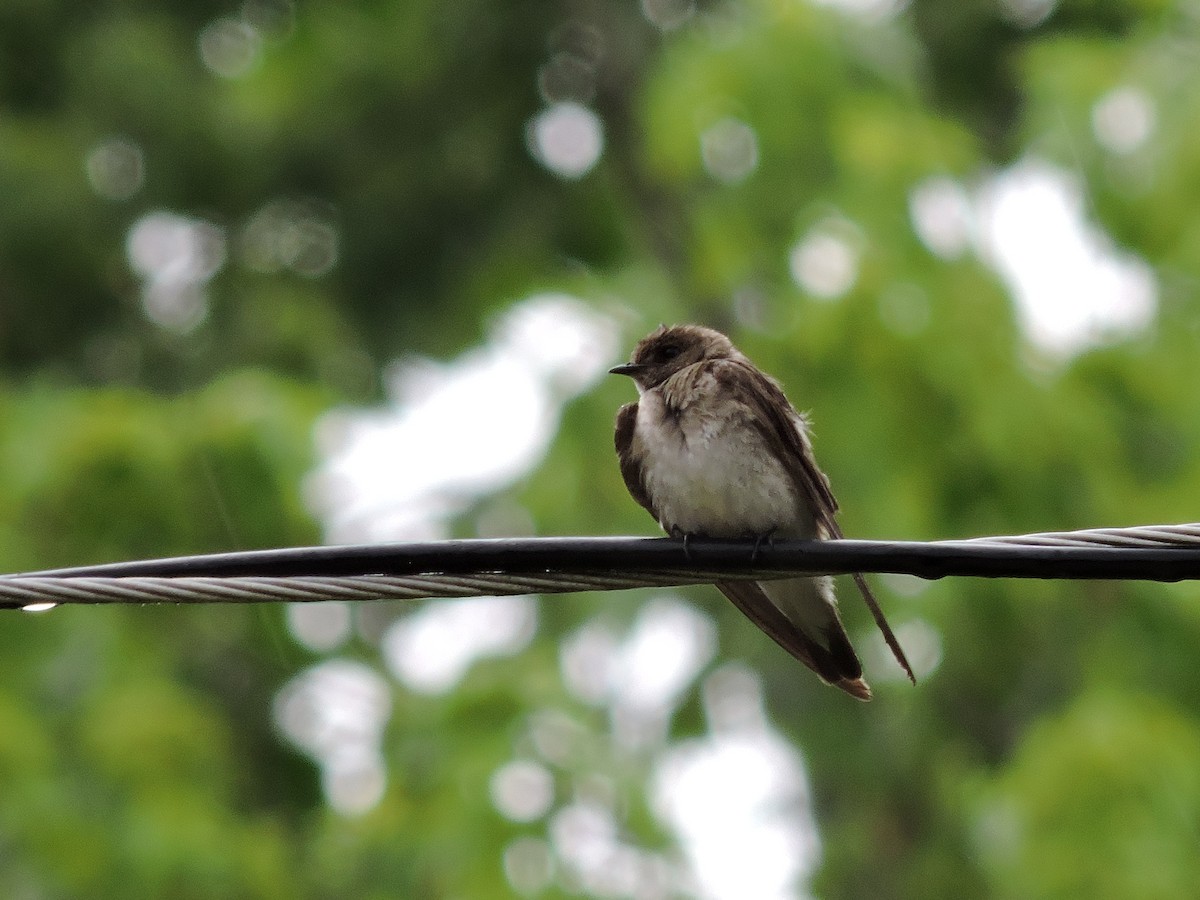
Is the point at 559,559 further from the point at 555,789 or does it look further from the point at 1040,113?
the point at 1040,113

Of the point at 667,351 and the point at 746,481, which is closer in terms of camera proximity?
the point at 746,481

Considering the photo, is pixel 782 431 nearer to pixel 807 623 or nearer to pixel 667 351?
pixel 807 623

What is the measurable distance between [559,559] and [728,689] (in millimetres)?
7147

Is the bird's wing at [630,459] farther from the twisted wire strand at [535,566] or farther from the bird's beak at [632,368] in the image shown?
the twisted wire strand at [535,566]

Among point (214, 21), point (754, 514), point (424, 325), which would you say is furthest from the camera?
point (214, 21)

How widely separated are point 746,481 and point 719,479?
3.1 inches

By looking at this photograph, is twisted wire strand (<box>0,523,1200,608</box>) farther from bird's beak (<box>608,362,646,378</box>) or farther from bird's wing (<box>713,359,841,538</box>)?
bird's beak (<box>608,362,646,378</box>)

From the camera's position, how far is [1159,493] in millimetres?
7812

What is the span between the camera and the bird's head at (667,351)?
567 cm

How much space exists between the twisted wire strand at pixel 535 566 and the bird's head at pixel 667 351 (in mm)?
2509

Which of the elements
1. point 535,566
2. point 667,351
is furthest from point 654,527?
point 535,566

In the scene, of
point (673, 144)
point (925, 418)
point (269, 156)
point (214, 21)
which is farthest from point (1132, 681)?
point (214, 21)

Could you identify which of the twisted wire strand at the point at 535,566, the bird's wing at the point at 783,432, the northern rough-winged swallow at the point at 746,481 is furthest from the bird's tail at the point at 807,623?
the twisted wire strand at the point at 535,566

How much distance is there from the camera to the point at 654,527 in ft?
27.9
